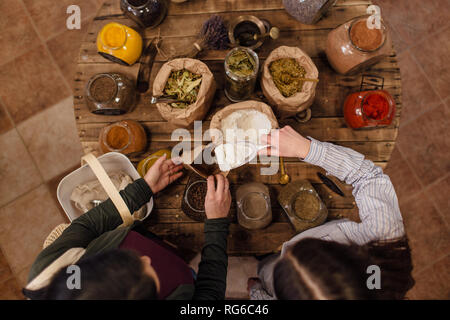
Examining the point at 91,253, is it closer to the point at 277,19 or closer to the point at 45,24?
the point at 277,19

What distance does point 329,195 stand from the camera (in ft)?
4.15

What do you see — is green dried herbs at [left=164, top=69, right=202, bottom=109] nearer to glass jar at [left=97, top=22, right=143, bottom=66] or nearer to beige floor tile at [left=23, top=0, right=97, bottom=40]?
glass jar at [left=97, top=22, right=143, bottom=66]

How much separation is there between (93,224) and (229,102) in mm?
814

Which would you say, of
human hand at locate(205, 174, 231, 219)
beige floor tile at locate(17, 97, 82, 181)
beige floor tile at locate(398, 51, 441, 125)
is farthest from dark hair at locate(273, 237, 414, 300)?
beige floor tile at locate(17, 97, 82, 181)

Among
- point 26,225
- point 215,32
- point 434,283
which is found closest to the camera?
point 215,32

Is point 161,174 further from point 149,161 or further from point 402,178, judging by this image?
point 402,178

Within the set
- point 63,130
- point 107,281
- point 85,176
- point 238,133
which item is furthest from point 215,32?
point 63,130

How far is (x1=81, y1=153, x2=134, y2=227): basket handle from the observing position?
1.04m

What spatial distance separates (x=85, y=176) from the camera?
120cm

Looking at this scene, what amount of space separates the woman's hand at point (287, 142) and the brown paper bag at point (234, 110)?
0.05 m

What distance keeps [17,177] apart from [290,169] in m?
2.27

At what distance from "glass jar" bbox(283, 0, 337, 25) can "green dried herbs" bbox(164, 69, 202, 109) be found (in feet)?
1.82

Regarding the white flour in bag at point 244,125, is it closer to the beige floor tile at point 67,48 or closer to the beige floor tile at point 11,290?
the beige floor tile at point 67,48
